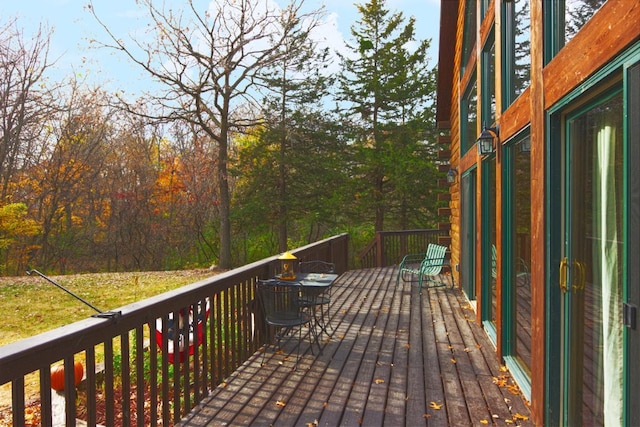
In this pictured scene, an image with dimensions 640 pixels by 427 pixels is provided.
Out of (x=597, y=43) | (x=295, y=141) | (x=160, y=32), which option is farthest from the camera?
(x=295, y=141)

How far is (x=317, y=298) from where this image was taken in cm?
492

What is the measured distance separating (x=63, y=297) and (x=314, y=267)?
686cm

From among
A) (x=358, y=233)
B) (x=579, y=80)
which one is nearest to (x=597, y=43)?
(x=579, y=80)

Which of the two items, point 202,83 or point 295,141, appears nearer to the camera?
point 202,83

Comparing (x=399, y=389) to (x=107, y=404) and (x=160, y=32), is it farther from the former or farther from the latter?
(x=160, y=32)

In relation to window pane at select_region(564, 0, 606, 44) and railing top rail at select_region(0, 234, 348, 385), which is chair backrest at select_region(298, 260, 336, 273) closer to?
railing top rail at select_region(0, 234, 348, 385)

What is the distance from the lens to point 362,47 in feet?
56.1

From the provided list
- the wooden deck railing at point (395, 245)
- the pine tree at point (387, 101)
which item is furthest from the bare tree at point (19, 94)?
the wooden deck railing at point (395, 245)

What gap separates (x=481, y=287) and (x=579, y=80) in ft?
10.9

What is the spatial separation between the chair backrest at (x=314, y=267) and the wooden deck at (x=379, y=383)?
0.84 m

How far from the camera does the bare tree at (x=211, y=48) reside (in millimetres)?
13250

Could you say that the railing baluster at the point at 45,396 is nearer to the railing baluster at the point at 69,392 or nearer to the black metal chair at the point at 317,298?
the railing baluster at the point at 69,392

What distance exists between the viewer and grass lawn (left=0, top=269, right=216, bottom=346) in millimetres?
7422

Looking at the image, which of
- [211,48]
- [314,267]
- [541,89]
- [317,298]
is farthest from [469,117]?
[211,48]
